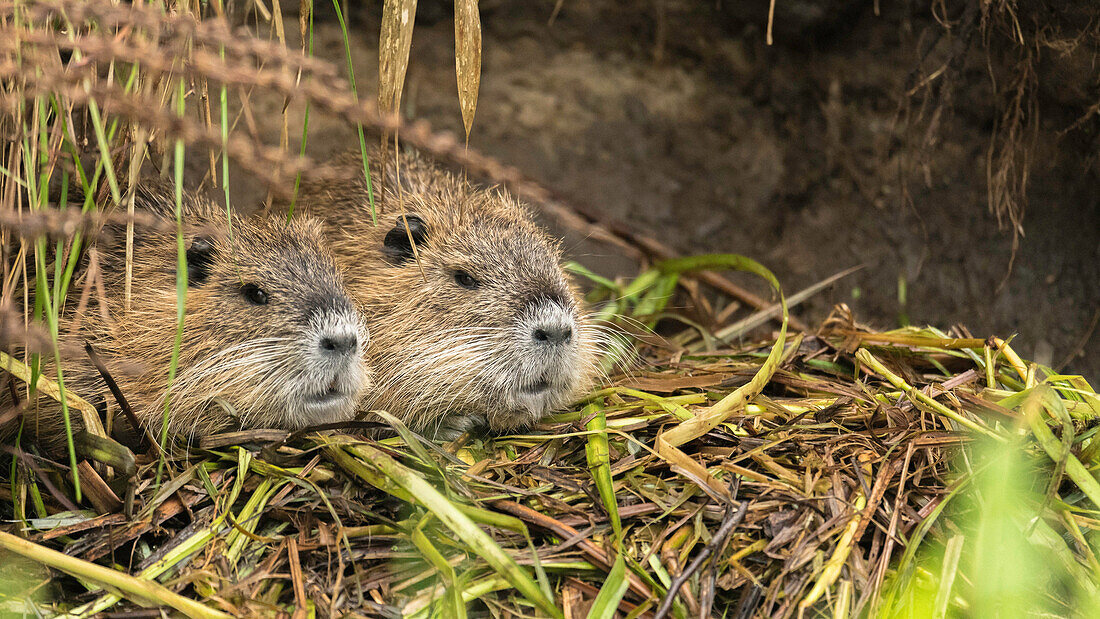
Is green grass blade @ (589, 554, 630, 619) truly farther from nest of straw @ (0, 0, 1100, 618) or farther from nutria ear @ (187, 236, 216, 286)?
nutria ear @ (187, 236, 216, 286)

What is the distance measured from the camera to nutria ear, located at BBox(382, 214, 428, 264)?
3.22 meters

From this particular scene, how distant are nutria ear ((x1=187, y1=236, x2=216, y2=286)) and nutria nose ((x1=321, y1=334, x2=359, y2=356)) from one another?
0.48 meters

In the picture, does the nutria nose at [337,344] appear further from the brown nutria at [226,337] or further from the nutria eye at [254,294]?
the nutria eye at [254,294]

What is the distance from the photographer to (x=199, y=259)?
285 centimetres

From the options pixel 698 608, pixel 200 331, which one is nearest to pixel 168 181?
pixel 200 331

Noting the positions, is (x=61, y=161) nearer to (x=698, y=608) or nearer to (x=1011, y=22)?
(x=698, y=608)

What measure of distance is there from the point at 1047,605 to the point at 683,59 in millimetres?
3399

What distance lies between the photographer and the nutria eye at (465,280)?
306cm

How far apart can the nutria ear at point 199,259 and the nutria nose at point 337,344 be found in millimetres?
481

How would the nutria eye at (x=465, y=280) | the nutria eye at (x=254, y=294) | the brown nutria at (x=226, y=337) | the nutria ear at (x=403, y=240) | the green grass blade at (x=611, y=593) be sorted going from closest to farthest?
the green grass blade at (x=611, y=593) → the brown nutria at (x=226, y=337) → the nutria eye at (x=254, y=294) → the nutria eye at (x=465, y=280) → the nutria ear at (x=403, y=240)

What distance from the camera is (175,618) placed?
6.81 ft

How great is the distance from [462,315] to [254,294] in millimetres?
656

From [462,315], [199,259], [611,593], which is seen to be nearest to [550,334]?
[462,315]

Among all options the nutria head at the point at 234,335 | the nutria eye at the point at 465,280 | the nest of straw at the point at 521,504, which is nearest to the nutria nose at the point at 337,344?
the nutria head at the point at 234,335
